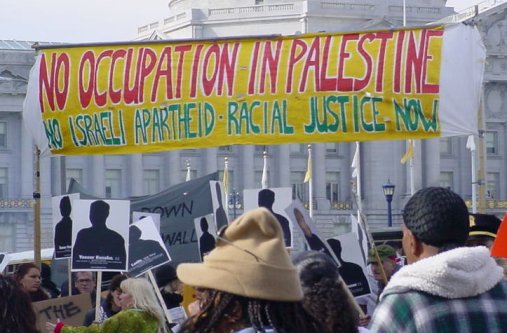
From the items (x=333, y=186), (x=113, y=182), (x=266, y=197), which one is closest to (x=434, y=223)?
(x=266, y=197)

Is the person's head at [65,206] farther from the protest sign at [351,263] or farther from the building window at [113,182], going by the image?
the building window at [113,182]

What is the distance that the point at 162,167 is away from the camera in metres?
78.2

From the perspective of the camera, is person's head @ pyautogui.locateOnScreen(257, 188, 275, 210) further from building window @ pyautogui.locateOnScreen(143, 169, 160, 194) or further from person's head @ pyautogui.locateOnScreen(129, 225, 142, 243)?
building window @ pyautogui.locateOnScreen(143, 169, 160, 194)

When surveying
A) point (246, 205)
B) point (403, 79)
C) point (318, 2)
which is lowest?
point (246, 205)

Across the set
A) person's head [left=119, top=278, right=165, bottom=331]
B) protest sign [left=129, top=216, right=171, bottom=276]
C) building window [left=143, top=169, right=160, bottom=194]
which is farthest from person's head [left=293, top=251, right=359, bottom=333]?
building window [left=143, top=169, right=160, bottom=194]

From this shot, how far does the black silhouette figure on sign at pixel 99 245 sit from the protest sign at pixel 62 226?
5.36ft

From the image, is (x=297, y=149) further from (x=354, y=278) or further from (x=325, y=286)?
(x=325, y=286)

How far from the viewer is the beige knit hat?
12.6 feet

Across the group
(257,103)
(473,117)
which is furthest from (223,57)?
Result: (473,117)

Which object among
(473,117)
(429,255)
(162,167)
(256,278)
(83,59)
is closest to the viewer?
(256,278)

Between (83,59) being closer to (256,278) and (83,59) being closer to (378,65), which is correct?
(378,65)

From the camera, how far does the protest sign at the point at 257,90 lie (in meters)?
10.3

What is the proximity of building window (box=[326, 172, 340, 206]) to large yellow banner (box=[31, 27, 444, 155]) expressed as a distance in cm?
6783

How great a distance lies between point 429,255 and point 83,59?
22.3ft
